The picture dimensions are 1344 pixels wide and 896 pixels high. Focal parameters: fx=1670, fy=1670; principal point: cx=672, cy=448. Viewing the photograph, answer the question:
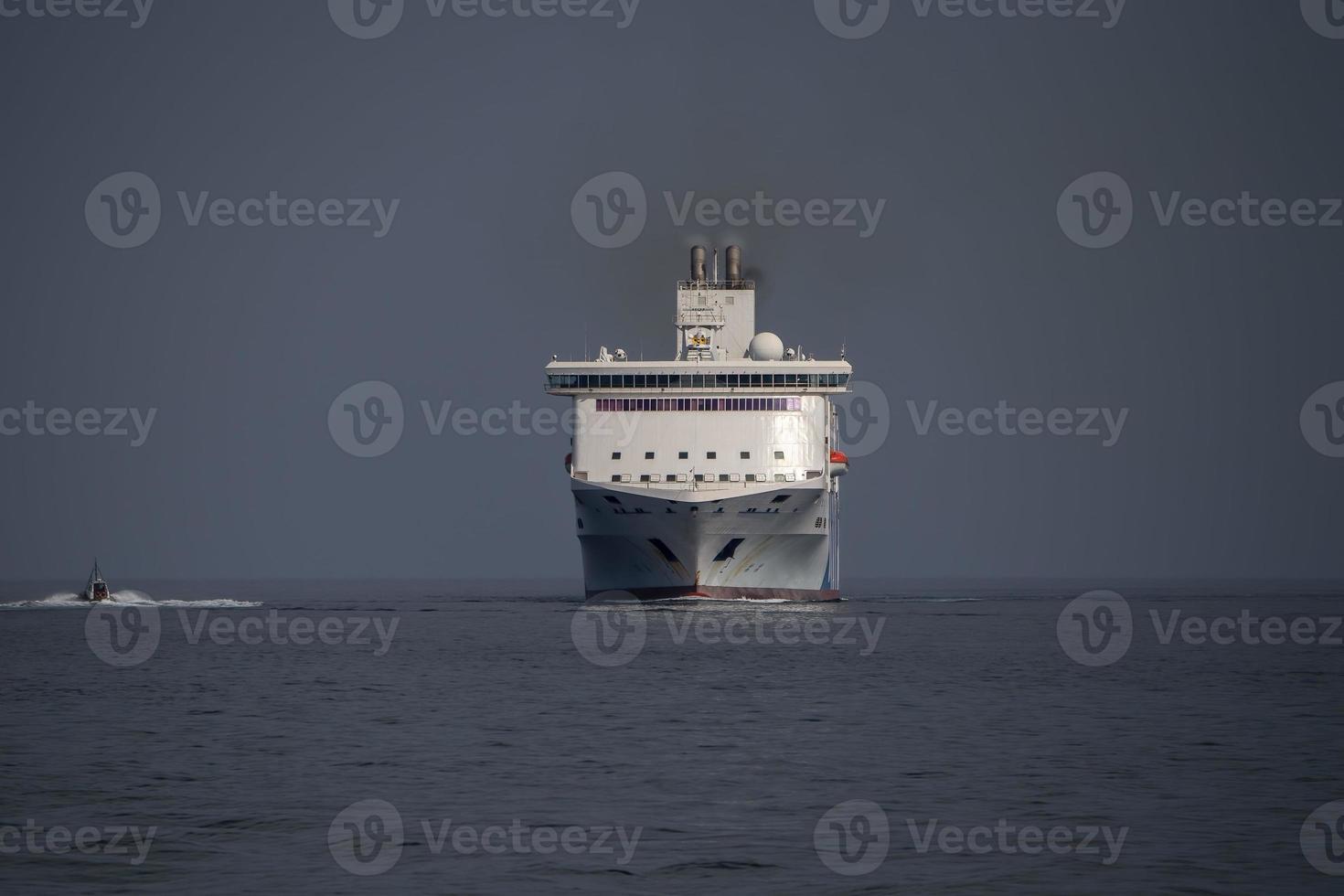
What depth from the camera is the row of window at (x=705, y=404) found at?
8831 centimetres

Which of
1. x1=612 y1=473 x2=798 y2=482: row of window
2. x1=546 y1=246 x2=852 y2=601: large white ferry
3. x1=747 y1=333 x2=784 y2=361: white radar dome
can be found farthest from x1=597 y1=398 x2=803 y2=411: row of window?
x1=747 y1=333 x2=784 y2=361: white radar dome

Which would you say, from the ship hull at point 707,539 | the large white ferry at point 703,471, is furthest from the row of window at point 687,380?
the ship hull at point 707,539

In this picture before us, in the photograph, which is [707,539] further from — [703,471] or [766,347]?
[766,347]

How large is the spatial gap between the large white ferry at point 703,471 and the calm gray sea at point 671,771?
616 inches

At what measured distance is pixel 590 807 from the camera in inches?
1129

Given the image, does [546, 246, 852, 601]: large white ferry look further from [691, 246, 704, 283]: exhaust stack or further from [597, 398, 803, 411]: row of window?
[691, 246, 704, 283]: exhaust stack

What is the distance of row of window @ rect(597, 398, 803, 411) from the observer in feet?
290

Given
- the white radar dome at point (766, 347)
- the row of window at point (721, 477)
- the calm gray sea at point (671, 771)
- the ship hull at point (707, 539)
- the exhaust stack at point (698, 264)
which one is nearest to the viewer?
the calm gray sea at point (671, 771)

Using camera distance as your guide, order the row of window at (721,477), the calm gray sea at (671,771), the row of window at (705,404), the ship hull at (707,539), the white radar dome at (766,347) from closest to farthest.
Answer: the calm gray sea at (671,771) < the ship hull at (707,539) < the row of window at (721,477) < the row of window at (705,404) < the white radar dome at (766,347)

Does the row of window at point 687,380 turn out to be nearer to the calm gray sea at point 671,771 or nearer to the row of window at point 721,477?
the row of window at point 721,477

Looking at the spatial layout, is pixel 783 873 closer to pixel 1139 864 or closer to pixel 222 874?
pixel 1139 864

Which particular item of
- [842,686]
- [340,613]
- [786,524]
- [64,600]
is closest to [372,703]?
[842,686]

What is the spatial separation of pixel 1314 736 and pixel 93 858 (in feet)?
89.5

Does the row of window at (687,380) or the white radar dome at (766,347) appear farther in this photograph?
the white radar dome at (766,347)
